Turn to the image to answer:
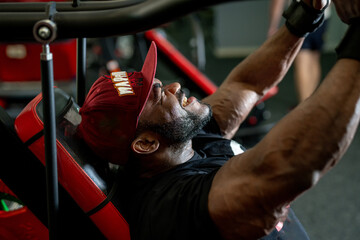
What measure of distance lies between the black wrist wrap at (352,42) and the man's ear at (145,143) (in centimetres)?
52

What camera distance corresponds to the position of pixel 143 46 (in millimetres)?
3211

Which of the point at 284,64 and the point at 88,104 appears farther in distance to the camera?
the point at 284,64

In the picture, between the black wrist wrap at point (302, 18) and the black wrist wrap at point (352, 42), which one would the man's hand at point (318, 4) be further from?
the black wrist wrap at point (352, 42)

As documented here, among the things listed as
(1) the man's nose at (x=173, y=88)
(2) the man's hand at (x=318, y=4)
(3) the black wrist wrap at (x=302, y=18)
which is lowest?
(1) the man's nose at (x=173, y=88)

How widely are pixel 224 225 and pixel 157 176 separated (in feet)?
0.93

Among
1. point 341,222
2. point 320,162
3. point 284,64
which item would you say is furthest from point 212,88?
point 320,162

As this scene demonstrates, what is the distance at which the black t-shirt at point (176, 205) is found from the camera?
0.91m

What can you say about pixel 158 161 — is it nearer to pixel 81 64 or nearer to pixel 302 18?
pixel 81 64

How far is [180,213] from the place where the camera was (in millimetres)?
932

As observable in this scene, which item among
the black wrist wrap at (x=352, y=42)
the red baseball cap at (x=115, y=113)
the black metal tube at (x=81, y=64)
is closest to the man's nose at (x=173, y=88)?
the red baseball cap at (x=115, y=113)

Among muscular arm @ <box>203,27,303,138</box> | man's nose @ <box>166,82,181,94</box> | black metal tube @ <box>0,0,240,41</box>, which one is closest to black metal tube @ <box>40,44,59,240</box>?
black metal tube @ <box>0,0,240,41</box>

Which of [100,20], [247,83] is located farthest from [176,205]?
[247,83]

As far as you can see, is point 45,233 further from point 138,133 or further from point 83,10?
point 83,10

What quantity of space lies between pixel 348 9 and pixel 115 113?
1.88ft
